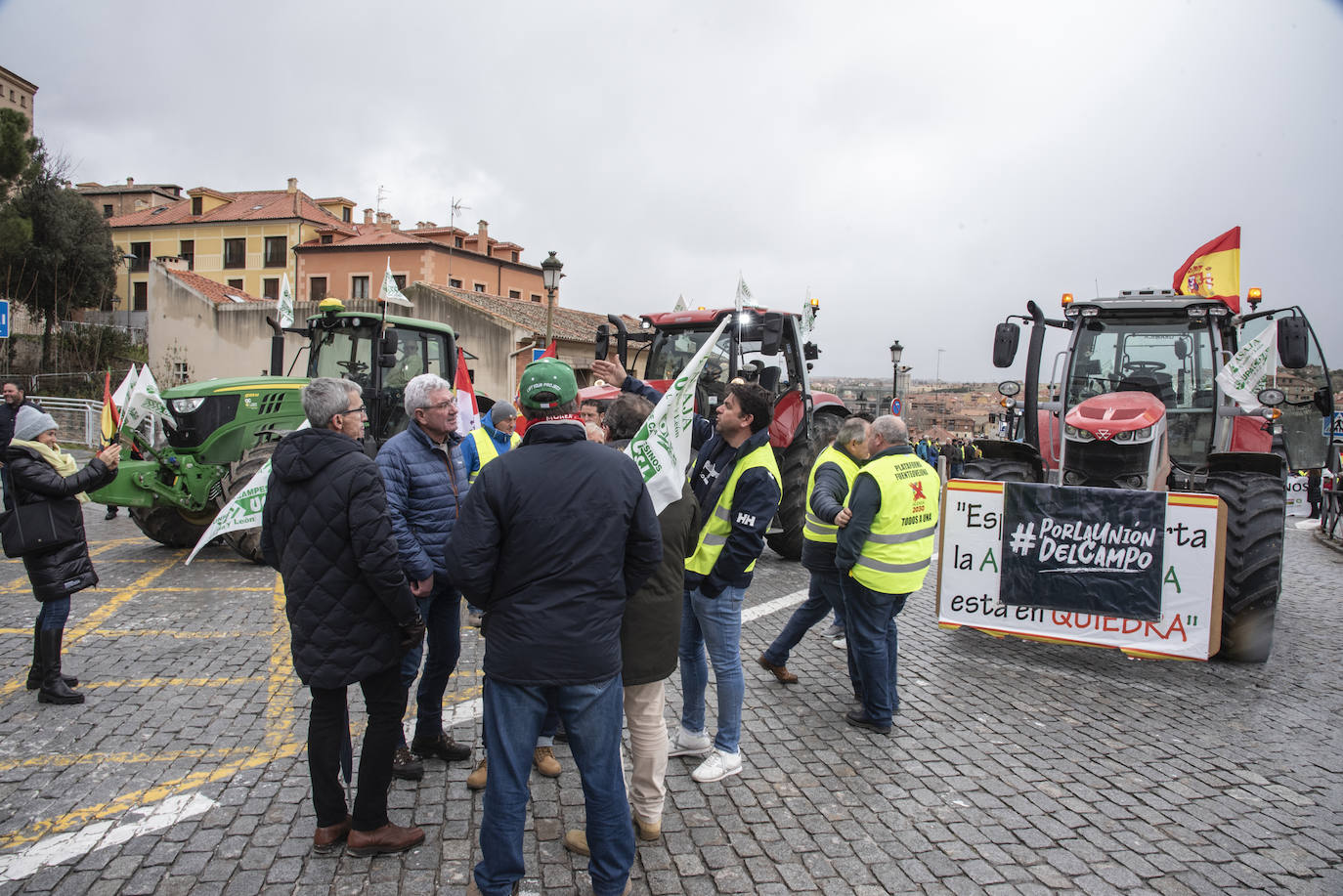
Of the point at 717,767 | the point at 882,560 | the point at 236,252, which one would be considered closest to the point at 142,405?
the point at 717,767

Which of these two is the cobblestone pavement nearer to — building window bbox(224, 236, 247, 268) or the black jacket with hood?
the black jacket with hood

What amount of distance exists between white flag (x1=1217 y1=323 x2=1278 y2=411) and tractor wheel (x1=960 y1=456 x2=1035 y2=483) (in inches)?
66.9

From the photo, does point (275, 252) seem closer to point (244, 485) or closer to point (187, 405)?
point (187, 405)

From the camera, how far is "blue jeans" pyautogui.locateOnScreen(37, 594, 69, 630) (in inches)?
Answer: 166

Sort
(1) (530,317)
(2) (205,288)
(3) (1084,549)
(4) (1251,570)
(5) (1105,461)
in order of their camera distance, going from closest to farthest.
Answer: (4) (1251,570)
(3) (1084,549)
(5) (1105,461)
(2) (205,288)
(1) (530,317)

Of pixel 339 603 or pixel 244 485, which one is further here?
pixel 244 485

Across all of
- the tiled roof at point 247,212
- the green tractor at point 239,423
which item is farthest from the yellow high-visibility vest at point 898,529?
the tiled roof at point 247,212

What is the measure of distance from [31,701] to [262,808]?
1969 millimetres

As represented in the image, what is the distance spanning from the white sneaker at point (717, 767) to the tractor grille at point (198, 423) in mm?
6269

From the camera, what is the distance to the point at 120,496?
7.21 meters

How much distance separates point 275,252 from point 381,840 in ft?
152

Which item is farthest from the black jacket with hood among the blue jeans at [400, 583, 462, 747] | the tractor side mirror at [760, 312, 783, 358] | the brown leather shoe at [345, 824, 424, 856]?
the tractor side mirror at [760, 312, 783, 358]

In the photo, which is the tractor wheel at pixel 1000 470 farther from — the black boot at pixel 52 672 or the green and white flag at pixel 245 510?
the black boot at pixel 52 672

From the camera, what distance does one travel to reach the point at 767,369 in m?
8.10
